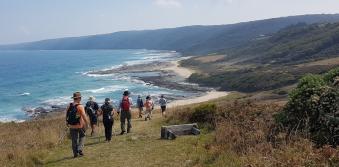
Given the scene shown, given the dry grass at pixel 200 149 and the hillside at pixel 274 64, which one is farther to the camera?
the hillside at pixel 274 64

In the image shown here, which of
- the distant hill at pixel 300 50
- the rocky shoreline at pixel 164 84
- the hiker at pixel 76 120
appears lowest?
the rocky shoreline at pixel 164 84

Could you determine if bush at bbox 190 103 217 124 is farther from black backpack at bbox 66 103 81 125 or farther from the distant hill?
the distant hill

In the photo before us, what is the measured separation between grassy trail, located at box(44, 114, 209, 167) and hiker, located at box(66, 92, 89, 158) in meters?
0.41

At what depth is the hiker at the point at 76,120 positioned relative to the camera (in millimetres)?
12703

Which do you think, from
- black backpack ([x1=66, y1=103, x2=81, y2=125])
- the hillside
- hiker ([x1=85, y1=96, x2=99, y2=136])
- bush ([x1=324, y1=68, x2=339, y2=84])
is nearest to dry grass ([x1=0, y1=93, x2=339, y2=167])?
black backpack ([x1=66, y1=103, x2=81, y2=125])

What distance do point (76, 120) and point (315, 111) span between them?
5.95m

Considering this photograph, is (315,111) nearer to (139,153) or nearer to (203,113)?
(139,153)

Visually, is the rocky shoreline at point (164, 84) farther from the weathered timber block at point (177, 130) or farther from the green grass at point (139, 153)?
the green grass at point (139, 153)

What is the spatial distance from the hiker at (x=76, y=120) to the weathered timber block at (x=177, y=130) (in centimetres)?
325

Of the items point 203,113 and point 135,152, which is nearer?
point 135,152

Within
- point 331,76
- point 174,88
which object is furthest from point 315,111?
point 174,88

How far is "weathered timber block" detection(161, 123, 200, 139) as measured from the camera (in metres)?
15.5

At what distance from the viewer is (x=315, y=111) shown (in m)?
11.0

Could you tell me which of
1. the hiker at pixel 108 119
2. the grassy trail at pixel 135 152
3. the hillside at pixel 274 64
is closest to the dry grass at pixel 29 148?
the grassy trail at pixel 135 152
